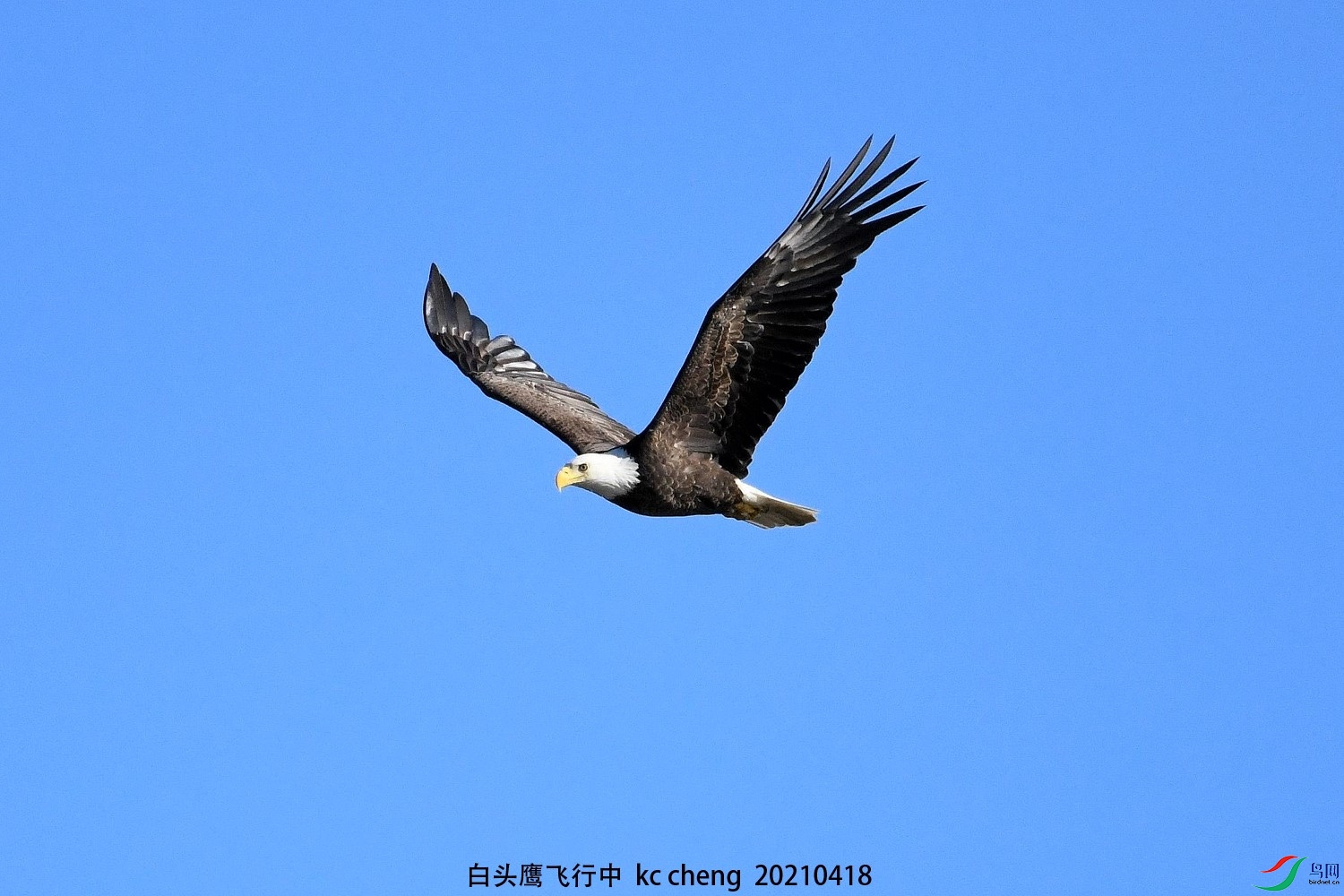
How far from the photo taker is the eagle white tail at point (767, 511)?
1135 cm

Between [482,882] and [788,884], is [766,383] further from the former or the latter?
[482,882]

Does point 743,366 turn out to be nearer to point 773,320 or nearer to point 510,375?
point 773,320

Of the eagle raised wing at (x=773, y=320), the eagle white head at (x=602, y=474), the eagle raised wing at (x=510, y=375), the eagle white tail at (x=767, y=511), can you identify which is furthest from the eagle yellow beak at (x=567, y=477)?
the eagle raised wing at (x=510, y=375)

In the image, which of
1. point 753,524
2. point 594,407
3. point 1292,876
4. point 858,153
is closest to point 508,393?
point 594,407

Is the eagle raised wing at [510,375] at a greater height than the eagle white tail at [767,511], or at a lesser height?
greater

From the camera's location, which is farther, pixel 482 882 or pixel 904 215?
pixel 482 882

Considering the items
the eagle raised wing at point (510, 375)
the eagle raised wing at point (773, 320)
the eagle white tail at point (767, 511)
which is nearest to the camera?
the eagle raised wing at point (773, 320)

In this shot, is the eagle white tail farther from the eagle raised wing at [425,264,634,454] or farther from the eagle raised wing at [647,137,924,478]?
the eagle raised wing at [425,264,634,454]

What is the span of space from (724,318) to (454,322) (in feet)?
15.5

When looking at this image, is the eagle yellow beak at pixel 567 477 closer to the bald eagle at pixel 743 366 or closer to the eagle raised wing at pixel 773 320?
the bald eagle at pixel 743 366

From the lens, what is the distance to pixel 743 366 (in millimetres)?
10906

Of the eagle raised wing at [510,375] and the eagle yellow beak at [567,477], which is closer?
the eagle yellow beak at [567,477]

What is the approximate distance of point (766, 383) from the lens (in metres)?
11.0

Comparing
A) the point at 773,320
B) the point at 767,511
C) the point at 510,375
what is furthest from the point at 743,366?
the point at 510,375
